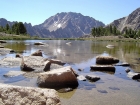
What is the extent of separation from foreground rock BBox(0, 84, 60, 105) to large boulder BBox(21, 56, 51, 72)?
11.2m

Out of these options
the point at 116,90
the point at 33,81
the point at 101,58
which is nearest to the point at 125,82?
the point at 116,90

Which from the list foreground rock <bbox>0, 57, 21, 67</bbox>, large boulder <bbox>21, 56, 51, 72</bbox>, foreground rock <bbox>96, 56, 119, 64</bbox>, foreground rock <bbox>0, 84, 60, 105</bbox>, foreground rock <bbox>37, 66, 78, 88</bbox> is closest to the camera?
foreground rock <bbox>0, 84, 60, 105</bbox>

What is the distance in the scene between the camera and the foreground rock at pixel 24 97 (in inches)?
303

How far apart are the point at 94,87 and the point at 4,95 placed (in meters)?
8.01

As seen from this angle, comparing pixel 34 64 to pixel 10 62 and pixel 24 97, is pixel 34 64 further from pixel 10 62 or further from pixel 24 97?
pixel 24 97

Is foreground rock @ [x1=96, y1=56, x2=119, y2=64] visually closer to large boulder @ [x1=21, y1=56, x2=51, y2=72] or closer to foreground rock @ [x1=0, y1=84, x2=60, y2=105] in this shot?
large boulder @ [x1=21, y1=56, x2=51, y2=72]

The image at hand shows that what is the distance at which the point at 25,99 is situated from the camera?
7879 mm

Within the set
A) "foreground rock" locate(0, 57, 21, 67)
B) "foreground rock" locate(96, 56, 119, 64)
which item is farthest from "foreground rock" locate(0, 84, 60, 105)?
"foreground rock" locate(96, 56, 119, 64)

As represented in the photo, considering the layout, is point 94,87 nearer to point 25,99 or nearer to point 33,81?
point 33,81

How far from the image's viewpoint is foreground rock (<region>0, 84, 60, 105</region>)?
7.70 m

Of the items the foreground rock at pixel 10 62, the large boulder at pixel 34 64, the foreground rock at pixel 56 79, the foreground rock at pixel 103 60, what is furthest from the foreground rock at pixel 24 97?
the foreground rock at pixel 103 60

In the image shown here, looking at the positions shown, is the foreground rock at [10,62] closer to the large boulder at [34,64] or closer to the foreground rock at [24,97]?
the large boulder at [34,64]

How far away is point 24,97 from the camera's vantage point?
795cm

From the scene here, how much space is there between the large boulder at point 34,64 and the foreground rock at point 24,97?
11204 millimetres
